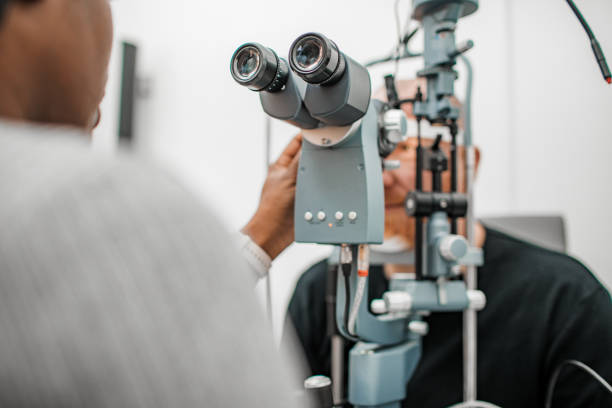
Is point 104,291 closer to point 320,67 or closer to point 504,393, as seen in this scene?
point 320,67

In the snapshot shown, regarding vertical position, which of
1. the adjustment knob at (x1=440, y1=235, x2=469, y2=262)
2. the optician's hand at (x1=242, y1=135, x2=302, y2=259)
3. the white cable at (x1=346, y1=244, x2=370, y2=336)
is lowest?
the white cable at (x1=346, y1=244, x2=370, y2=336)

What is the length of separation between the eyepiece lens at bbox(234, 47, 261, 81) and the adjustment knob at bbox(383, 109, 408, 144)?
237mm

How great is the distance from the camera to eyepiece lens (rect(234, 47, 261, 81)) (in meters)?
0.59

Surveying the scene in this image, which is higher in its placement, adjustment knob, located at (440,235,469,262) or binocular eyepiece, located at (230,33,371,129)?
binocular eyepiece, located at (230,33,371,129)

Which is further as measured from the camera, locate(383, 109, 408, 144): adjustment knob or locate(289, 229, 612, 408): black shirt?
locate(289, 229, 612, 408): black shirt

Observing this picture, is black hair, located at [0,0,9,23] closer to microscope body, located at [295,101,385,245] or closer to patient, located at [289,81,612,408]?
microscope body, located at [295,101,385,245]

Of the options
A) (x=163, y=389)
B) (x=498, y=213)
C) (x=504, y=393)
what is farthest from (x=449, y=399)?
(x=163, y=389)

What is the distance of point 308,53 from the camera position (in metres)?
0.58

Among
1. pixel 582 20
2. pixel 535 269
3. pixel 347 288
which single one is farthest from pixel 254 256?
pixel 535 269

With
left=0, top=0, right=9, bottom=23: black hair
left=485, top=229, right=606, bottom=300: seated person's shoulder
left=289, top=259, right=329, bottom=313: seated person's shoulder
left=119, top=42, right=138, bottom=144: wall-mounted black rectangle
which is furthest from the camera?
left=119, top=42, right=138, bottom=144: wall-mounted black rectangle

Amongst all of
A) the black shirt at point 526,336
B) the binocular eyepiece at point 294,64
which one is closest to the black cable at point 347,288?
the binocular eyepiece at point 294,64

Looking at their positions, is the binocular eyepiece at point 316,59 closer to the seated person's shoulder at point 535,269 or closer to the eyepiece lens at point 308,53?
the eyepiece lens at point 308,53

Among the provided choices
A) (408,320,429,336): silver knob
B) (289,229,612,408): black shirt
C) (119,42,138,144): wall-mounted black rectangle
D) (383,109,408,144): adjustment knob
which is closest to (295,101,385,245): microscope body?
(383,109,408,144): adjustment knob

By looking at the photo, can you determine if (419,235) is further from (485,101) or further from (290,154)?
(485,101)
